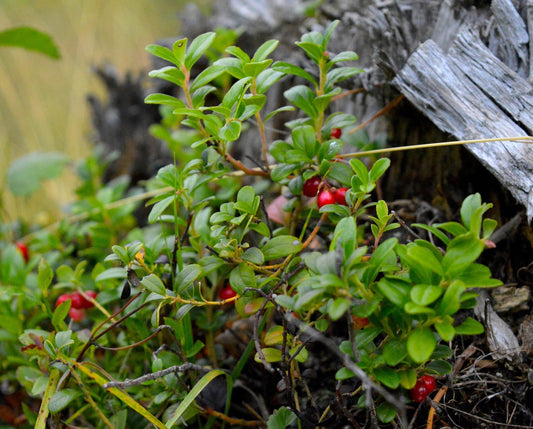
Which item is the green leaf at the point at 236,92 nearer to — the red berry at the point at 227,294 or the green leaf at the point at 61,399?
the red berry at the point at 227,294

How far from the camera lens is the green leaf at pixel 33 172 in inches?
92.3

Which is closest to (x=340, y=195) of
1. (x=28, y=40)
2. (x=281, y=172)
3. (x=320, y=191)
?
(x=320, y=191)

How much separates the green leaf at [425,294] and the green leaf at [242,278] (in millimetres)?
371

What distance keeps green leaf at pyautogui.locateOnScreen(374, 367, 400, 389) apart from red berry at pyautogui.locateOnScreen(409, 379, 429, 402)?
0.34 feet

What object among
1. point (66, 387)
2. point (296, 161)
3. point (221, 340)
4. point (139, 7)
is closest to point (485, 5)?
point (296, 161)

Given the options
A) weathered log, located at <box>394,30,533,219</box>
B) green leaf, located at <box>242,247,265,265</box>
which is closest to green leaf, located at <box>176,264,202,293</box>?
green leaf, located at <box>242,247,265,265</box>

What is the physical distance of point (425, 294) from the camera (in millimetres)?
810

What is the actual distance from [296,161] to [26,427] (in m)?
1.15

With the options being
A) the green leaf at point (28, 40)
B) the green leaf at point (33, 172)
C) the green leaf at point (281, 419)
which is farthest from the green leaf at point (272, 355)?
the green leaf at point (28, 40)

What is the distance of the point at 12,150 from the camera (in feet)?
11.3

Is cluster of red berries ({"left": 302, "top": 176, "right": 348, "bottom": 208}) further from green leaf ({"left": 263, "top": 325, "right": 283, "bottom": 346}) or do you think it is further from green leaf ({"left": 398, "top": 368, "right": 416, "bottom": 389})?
green leaf ({"left": 398, "top": 368, "right": 416, "bottom": 389})

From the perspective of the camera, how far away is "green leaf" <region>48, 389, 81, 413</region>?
3.57ft

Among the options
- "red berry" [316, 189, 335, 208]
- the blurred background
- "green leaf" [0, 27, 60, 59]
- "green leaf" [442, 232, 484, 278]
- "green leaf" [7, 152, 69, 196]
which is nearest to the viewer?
"green leaf" [442, 232, 484, 278]

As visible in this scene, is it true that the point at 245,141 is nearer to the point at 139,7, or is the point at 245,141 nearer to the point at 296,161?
the point at 296,161
